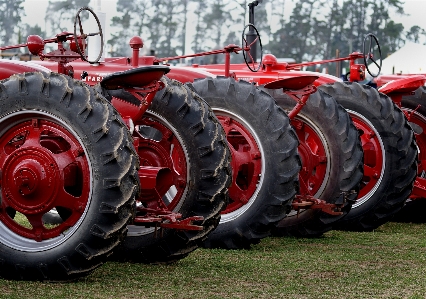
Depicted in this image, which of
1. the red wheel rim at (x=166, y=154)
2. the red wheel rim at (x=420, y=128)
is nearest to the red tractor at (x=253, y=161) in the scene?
the red wheel rim at (x=166, y=154)

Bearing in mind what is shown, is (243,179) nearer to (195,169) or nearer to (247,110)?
(247,110)

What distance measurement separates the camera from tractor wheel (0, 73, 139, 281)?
505 cm

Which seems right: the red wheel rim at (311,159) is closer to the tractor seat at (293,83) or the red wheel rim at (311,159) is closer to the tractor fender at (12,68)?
the tractor seat at (293,83)

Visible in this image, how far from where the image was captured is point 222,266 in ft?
20.0

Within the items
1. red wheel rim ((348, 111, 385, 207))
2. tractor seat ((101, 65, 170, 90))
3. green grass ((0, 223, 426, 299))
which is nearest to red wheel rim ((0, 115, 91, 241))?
green grass ((0, 223, 426, 299))

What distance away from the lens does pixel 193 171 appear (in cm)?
596

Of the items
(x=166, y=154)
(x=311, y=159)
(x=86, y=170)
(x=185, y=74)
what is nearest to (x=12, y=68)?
(x=185, y=74)

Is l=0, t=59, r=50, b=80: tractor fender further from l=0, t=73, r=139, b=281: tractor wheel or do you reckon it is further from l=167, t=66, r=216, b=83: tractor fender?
l=0, t=73, r=139, b=281: tractor wheel

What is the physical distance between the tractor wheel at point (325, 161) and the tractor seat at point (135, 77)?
2598mm

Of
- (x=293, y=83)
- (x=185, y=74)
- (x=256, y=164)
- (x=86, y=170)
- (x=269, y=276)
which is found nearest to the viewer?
(x=86, y=170)

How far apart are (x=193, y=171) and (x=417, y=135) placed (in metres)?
4.93

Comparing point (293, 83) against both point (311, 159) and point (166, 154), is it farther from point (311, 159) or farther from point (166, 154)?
point (166, 154)

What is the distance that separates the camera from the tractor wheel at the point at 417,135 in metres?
9.98

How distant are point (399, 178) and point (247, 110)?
230 cm
